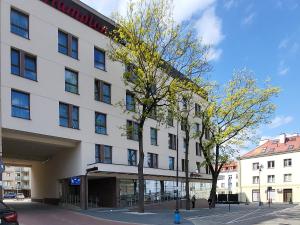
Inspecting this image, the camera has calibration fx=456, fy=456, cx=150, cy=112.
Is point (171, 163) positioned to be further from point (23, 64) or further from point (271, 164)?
point (271, 164)

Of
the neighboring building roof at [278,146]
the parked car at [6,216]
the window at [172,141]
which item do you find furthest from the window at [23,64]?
the neighboring building roof at [278,146]

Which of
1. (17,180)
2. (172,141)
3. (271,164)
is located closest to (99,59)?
(172,141)

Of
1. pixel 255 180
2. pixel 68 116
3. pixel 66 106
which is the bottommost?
pixel 255 180

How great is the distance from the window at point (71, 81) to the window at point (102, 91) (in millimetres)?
2822

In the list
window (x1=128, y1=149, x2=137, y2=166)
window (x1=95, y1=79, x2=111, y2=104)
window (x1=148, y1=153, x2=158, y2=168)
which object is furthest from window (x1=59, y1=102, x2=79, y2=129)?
window (x1=148, y1=153, x2=158, y2=168)

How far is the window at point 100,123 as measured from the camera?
40.2 meters

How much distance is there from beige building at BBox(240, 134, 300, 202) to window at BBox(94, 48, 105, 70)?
1825 inches

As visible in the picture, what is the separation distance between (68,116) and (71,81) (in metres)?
2.97

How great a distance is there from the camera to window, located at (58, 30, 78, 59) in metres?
36.7

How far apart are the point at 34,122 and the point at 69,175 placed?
25.4 ft

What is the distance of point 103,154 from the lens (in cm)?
4062

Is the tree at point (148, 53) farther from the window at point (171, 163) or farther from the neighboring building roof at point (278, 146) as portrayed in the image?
the neighboring building roof at point (278, 146)

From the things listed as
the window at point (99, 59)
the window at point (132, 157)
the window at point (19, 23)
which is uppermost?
the window at point (19, 23)

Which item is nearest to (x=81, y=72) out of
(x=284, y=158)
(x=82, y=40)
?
(x=82, y=40)
